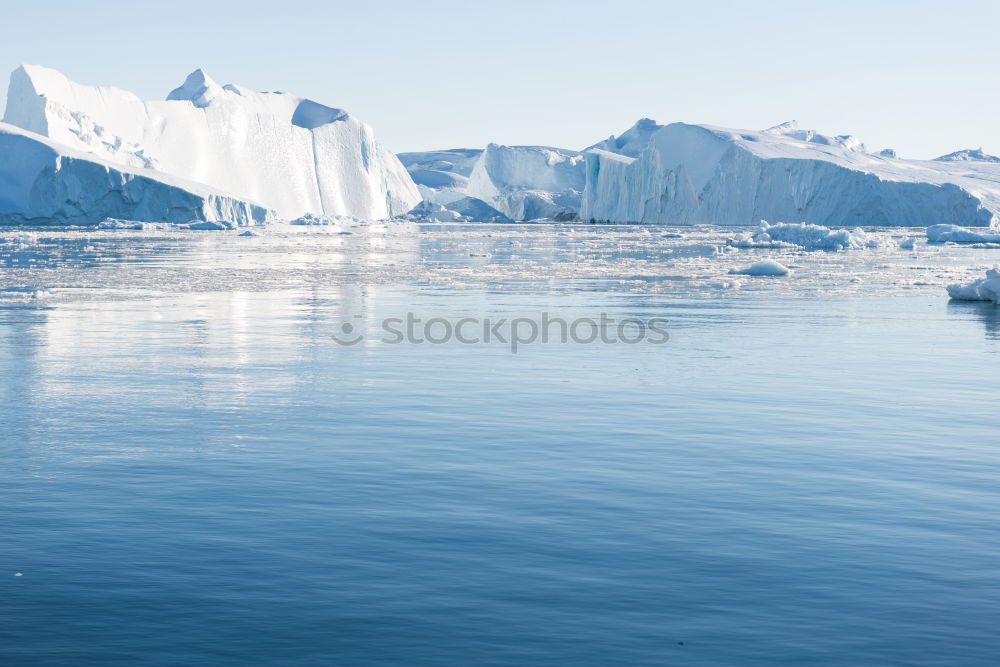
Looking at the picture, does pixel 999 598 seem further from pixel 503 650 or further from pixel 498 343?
pixel 498 343

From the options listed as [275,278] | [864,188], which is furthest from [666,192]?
[275,278]

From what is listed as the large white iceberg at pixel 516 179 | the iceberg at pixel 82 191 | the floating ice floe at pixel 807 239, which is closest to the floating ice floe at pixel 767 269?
the floating ice floe at pixel 807 239

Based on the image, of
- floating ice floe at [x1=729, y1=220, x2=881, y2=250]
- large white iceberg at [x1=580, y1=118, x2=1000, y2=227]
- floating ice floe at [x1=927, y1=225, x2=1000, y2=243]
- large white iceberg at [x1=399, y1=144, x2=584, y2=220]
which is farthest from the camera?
large white iceberg at [x1=399, y1=144, x2=584, y2=220]

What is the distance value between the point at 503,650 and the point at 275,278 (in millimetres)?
22079

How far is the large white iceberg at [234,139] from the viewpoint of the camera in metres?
88.2

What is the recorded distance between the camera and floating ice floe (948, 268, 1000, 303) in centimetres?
1948

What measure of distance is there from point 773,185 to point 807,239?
2924 centimetres

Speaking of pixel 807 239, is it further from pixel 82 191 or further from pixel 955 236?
pixel 82 191

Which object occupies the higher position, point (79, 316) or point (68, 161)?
point (68, 161)

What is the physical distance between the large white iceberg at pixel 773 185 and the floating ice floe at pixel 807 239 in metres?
23.2

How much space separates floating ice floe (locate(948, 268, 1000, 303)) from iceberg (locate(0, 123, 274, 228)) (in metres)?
57.2

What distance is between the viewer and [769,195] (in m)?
75.2

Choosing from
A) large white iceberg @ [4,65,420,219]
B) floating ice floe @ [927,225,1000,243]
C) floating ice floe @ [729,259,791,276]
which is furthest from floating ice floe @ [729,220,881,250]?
large white iceberg @ [4,65,420,219]

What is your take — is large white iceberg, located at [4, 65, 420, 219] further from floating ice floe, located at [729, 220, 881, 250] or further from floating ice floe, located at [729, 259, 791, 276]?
floating ice floe, located at [729, 259, 791, 276]
